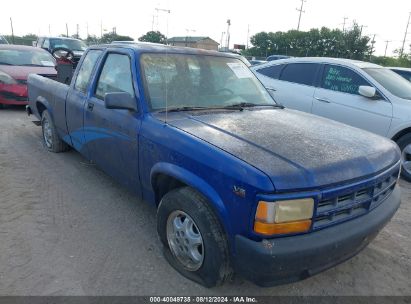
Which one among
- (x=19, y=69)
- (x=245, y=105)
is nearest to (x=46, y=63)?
(x=19, y=69)

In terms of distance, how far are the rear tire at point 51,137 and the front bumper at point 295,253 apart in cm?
400

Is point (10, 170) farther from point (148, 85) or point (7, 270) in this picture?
point (148, 85)

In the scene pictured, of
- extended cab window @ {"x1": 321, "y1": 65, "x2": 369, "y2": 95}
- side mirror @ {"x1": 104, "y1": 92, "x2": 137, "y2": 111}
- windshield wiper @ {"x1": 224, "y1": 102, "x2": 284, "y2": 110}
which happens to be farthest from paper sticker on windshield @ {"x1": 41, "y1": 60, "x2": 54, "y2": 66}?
windshield wiper @ {"x1": 224, "y1": 102, "x2": 284, "y2": 110}

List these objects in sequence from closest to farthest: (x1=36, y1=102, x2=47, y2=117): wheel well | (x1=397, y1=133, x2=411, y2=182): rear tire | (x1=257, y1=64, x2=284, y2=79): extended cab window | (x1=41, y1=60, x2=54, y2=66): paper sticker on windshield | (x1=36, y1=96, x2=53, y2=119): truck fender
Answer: (x1=36, y1=96, x2=53, y2=119): truck fender → (x1=397, y1=133, x2=411, y2=182): rear tire → (x1=36, y1=102, x2=47, y2=117): wheel well → (x1=257, y1=64, x2=284, y2=79): extended cab window → (x1=41, y1=60, x2=54, y2=66): paper sticker on windshield

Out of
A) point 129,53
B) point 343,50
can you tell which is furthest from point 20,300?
point 343,50

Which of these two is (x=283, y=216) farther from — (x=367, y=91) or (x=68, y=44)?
(x=68, y=44)

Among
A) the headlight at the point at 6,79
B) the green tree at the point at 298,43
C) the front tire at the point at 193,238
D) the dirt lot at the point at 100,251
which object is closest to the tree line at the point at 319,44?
the green tree at the point at 298,43

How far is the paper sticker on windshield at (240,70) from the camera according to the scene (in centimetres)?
389

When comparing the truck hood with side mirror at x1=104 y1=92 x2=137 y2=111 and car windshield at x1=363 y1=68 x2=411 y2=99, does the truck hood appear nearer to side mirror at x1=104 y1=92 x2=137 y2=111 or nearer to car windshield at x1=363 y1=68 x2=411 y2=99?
side mirror at x1=104 y1=92 x2=137 y2=111

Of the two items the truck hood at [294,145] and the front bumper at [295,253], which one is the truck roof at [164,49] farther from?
the front bumper at [295,253]

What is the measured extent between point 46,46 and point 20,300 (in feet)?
51.0

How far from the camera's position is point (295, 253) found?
2.15m

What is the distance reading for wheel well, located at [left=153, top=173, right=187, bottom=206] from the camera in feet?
9.57

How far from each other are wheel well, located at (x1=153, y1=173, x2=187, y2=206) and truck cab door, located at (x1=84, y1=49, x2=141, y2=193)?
0.97 feet
